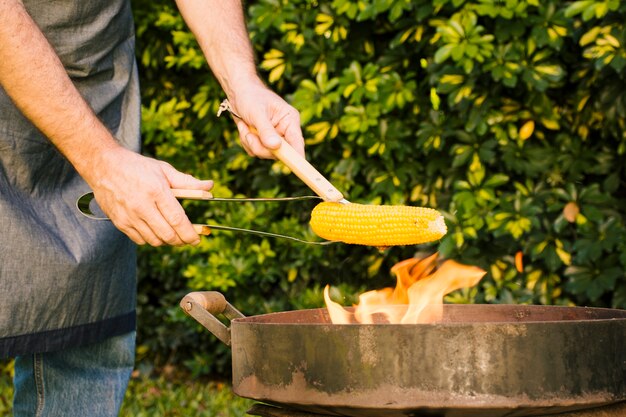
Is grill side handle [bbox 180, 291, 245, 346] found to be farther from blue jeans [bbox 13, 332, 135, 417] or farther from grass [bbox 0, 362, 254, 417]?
grass [bbox 0, 362, 254, 417]

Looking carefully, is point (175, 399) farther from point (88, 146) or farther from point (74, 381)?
point (88, 146)

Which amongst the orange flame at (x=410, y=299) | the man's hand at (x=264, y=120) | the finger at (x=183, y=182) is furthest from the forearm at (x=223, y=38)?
the orange flame at (x=410, y=299)

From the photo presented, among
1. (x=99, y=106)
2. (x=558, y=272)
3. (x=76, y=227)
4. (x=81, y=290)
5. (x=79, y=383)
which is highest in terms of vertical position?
(x=99, y=106)

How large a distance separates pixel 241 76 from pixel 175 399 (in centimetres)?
236

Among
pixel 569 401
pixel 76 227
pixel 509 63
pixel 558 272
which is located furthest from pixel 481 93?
pixel 569 401

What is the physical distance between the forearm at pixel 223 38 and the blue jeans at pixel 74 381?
75 cm

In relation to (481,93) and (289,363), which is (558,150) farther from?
(289,363)

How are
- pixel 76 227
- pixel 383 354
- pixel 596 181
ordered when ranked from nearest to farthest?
pixel 383 354, pixel 76 227, pixel 596 181

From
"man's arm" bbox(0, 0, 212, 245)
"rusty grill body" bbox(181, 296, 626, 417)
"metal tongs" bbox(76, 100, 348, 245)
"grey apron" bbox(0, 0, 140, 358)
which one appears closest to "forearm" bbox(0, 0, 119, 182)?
"man's arm" bbox(0, 0, 212, 245)

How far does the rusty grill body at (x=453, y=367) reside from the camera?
1.62 m

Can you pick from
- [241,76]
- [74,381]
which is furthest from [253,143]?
[74,381]

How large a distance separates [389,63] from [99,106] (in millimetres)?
1462

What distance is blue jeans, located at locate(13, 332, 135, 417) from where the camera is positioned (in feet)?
7.97

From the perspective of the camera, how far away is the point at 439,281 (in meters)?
2.12
